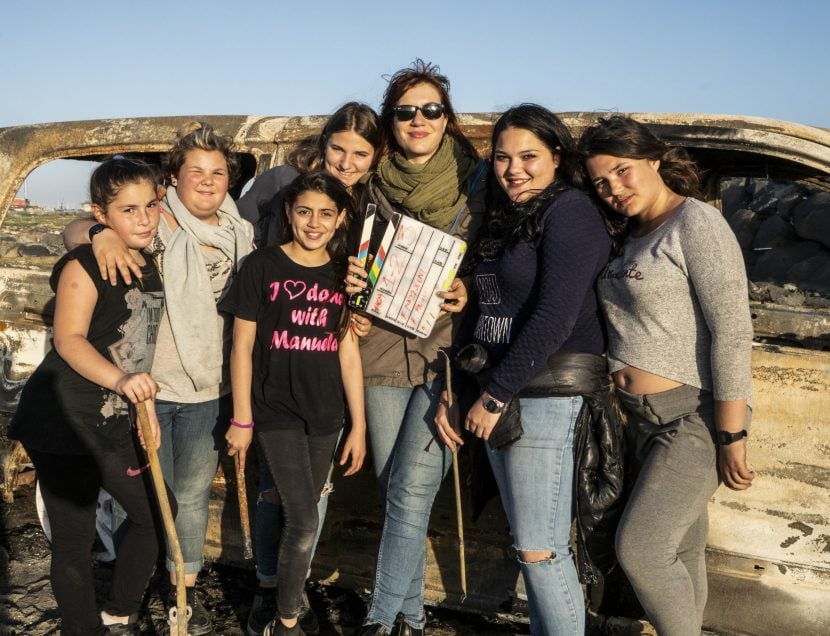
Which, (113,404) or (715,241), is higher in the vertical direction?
(715,241)

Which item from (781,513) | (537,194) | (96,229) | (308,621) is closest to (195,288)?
(96,229)

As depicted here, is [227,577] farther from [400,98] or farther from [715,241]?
[715,241]

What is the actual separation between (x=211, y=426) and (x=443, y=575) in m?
1.25

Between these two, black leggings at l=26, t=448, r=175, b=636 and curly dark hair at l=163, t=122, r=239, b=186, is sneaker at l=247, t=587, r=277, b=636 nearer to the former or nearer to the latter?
black leggings at l=26, t=448, r=175, b=636

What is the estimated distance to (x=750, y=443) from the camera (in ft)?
9.80

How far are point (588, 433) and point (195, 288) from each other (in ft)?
5.17

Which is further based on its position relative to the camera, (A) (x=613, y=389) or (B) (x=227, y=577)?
(B) (x=227, y=577)

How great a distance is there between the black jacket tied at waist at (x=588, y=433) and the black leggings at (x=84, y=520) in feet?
4.38

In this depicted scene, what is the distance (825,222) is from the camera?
19312 mm

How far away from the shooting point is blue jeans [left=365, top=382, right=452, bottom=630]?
286 centimetres

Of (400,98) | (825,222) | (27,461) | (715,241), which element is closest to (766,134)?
(715,241)

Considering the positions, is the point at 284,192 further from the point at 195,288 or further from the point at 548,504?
the point at 548,504

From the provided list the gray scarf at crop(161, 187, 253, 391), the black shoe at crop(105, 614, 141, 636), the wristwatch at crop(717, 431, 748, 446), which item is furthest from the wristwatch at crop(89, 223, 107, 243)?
the wristwatch at crop(717, 431, 748, 446)

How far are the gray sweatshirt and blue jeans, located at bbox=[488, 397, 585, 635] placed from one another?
298mm
